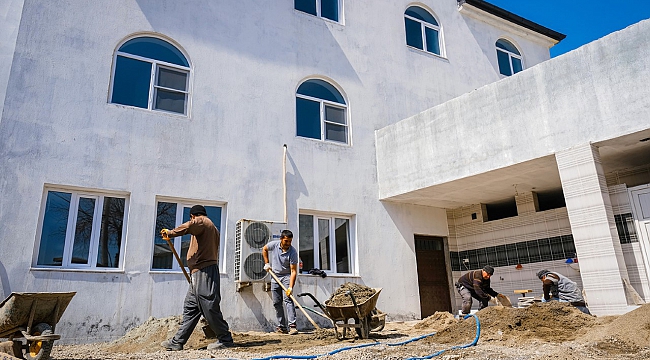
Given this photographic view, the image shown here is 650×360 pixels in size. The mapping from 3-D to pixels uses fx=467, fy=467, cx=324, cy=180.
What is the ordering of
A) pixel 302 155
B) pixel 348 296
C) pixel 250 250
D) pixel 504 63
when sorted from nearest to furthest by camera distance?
pixel 348 296 < pixel 250 250 < pixel 302 155 < pixel 504 63

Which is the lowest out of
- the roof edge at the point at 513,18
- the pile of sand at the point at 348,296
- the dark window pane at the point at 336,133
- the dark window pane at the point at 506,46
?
the pile of sand at the point at 348,296

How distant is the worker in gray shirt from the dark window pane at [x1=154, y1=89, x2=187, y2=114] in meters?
3.40

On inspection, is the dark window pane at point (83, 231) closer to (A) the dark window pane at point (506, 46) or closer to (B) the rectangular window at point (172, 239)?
(B) the rectangular window at point (172, 239)

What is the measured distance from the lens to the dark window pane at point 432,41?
13.9 meters

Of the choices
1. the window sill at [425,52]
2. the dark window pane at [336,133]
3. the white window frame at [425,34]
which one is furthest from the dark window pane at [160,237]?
the white window frame at [425,34]

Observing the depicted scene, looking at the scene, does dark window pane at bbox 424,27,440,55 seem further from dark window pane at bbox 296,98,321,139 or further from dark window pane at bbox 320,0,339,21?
dark window pane at bbox 296,98,321,139

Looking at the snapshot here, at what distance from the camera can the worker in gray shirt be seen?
805 centimetres

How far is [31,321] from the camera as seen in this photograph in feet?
16.6

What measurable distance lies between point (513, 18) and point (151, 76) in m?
11.9

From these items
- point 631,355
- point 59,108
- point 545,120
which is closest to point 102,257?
point 59,108

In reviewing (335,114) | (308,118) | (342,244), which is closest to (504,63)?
(335,114)

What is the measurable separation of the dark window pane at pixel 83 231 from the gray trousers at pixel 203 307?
9.13 ft

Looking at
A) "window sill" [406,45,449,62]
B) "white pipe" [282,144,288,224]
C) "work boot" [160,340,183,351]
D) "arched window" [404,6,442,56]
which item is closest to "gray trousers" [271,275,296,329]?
"white pipe" [282,144,288,224]

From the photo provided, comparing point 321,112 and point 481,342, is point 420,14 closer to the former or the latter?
point 321,112
